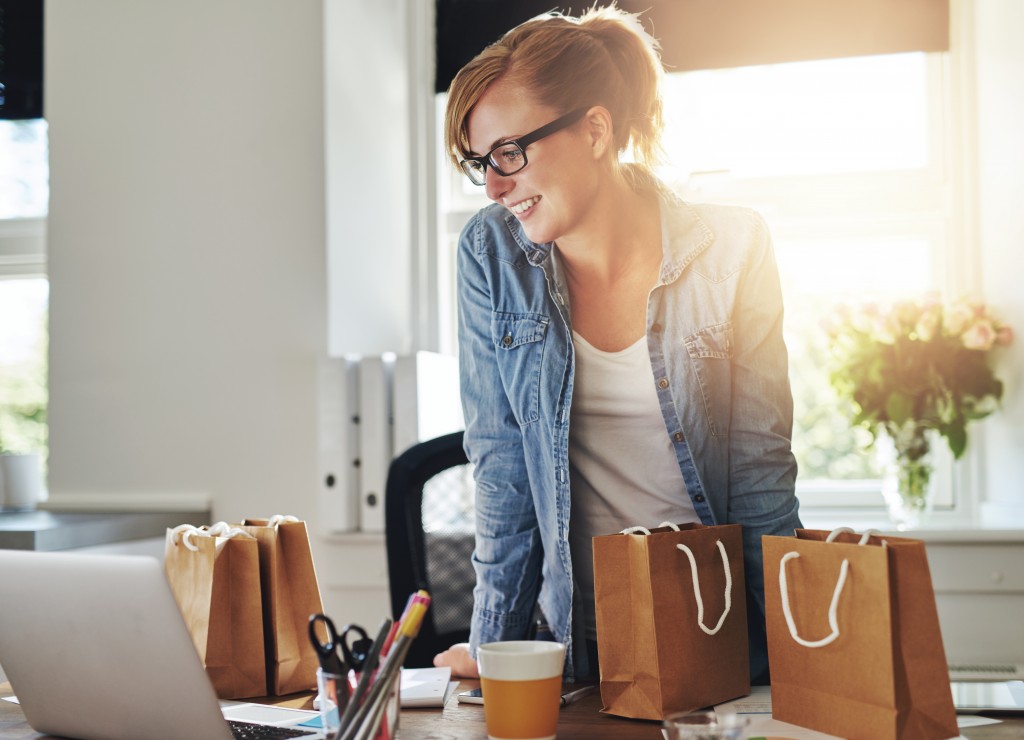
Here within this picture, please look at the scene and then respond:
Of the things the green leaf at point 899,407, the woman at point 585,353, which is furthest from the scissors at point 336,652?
the green leaf at point 899,407

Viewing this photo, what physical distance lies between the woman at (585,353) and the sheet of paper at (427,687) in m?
0.14

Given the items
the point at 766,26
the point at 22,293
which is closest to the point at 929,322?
the point at 766,26

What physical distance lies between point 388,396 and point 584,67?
112 centimetres

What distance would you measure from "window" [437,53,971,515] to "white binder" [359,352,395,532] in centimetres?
50

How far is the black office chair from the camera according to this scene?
1.67 metres

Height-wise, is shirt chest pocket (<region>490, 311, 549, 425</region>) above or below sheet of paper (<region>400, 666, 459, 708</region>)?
above

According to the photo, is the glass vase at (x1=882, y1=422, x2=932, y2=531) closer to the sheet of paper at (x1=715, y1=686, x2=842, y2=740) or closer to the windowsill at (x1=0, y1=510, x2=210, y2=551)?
the sheet of paper at (x1=715, y1=686, x2=842, y2=740)

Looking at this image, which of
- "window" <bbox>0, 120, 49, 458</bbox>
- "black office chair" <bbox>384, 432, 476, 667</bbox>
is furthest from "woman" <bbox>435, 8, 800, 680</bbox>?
"window" <bbox>0, 120, 49, 458</bbox>

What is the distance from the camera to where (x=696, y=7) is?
107 inches

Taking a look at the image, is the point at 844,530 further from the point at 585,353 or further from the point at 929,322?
the point at 929,322

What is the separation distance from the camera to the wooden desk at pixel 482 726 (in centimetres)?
97

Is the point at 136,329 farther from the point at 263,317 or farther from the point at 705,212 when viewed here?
the point at 705,212

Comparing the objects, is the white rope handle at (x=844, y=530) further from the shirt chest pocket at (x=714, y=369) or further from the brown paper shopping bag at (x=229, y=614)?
the brown paper shopping bag at (x=229, y=614)

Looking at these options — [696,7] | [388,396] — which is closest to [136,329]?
[388,396]
